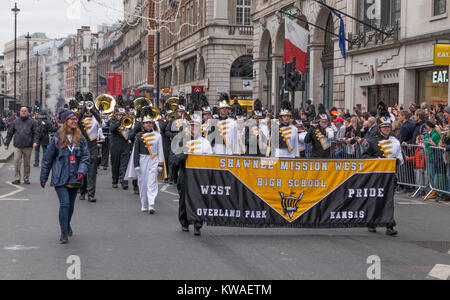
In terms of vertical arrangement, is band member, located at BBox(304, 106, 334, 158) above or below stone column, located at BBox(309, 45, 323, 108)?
below

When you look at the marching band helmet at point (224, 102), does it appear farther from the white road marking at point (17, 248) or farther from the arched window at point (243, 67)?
the arched window at point (243, 67)

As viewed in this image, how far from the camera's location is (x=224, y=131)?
13.4 m

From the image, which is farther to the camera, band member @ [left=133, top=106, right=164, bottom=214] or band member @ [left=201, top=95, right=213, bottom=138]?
band member @ [left=201, top=95, right=213, bottom=138]

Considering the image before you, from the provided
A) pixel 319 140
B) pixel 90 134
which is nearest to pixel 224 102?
pixel 319 140

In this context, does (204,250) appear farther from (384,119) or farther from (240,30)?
(240,30)

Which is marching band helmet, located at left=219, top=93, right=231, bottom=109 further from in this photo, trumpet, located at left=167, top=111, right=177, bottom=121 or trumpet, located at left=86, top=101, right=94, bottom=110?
trumpet, located at left=167, top=111, right=177, bottom=121

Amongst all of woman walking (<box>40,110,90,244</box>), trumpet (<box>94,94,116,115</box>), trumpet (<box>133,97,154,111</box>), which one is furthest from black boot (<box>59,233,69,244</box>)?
trumpet (<box>94,94,116,115</box>)

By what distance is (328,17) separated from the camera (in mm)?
30672

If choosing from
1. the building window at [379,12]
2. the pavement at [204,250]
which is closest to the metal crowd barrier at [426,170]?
the pavement at [204,250]

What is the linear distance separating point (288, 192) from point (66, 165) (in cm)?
311

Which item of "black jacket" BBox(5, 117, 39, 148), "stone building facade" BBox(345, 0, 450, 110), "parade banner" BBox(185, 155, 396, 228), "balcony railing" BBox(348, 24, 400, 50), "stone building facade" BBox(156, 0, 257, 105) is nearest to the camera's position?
"parade banner" BBox(185, 155, 396, 228)

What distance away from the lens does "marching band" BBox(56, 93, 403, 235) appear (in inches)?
436

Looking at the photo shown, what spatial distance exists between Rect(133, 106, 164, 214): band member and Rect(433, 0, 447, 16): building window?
13.0m
